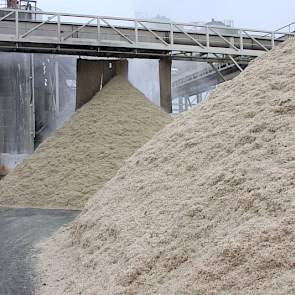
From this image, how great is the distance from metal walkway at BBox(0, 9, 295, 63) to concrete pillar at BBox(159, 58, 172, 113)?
0.35 meters

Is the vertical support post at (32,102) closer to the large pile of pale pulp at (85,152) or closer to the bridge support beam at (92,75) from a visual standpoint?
the bridge support beam at (92,75)

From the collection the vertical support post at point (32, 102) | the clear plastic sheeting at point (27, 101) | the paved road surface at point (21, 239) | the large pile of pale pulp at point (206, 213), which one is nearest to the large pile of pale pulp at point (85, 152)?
the paved road surface at point (21, 239)

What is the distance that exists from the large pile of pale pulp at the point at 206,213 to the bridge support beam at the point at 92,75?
922 cm

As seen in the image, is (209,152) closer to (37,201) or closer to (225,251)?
(225,251)

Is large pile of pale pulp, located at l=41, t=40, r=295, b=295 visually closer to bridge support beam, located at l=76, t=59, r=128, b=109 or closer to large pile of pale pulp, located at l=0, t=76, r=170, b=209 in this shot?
large pile of pale pulp, located at l=0, t=76, r=170, b=209

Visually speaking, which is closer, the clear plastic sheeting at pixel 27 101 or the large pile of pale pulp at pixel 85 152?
the large pile of pale pulp at pixel 85 152

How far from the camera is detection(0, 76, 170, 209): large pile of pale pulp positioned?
11530 mm

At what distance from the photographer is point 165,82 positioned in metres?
15.7

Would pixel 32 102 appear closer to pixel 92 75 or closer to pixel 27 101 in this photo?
pixel 27 101

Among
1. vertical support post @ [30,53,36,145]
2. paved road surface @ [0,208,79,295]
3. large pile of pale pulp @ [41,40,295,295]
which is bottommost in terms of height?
paved road surface @ [0,208,79,295]

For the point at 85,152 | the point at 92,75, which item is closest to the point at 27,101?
the point at 92,75

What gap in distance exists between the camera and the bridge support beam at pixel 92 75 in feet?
50.5

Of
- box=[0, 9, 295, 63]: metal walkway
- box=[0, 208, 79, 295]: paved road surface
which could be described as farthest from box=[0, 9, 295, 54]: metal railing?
box=[0, 208, 79, 295]: paved road surface

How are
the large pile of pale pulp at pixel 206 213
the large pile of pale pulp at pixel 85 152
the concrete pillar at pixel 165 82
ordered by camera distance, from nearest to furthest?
the large pile of pale pulp at pixel 206 213 → the large pile of pale pulp at pixel 85 152 → the concrete pillar at pixel 165 82
